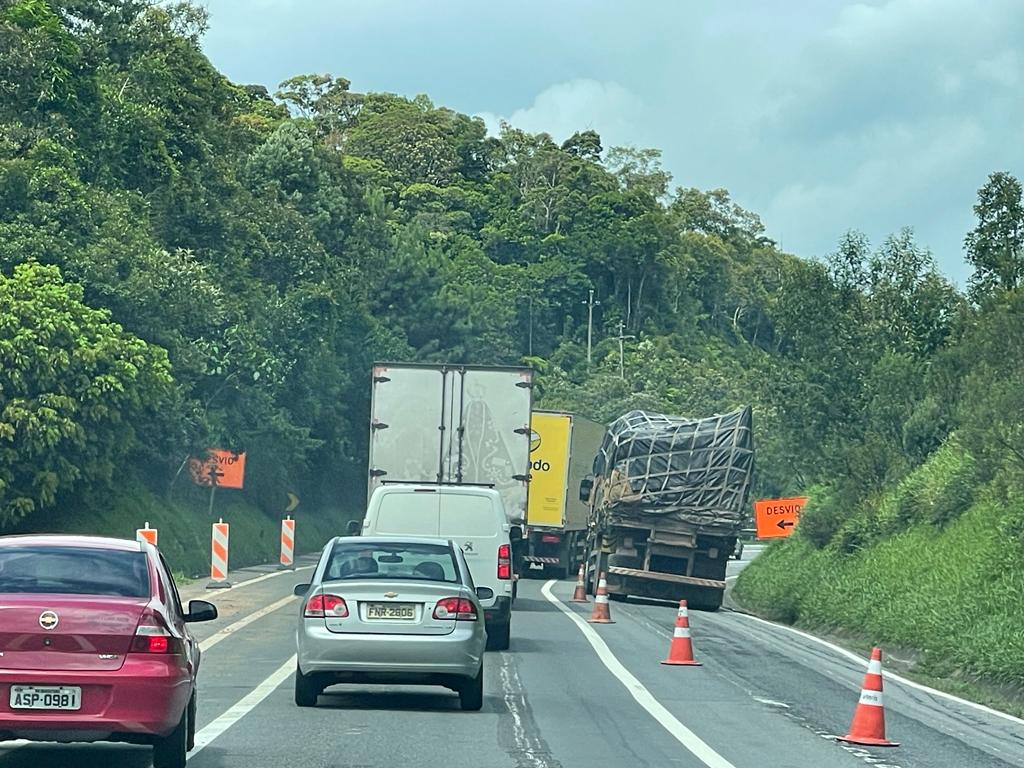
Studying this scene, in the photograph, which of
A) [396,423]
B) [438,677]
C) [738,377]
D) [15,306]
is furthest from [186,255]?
[738,377]

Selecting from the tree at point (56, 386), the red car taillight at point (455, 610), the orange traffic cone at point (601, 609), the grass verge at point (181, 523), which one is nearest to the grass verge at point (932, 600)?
the orange traffic cone at point (601, 609)

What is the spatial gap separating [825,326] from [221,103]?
24298mm

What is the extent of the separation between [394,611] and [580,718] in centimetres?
174

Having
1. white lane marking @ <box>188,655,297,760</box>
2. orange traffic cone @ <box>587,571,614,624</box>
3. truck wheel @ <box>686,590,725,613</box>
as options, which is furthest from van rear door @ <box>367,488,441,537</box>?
truck wheel @ <box>686,590,725,613</box>

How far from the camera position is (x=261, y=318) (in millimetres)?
48469

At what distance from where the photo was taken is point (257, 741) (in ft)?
40.3

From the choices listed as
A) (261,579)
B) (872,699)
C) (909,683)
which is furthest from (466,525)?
(261,579)

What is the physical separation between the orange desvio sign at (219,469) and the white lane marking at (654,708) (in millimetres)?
21647

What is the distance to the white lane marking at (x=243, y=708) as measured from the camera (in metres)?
12.4

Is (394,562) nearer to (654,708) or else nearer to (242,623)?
(654,708)

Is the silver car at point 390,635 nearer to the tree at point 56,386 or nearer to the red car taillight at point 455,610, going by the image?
the red car taillight at point 455,610

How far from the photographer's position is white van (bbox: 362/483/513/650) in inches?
822

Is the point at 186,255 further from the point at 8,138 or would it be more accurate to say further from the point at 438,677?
the point at 438,677

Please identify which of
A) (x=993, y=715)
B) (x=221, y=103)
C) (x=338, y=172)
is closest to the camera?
(x=993, y=715)
